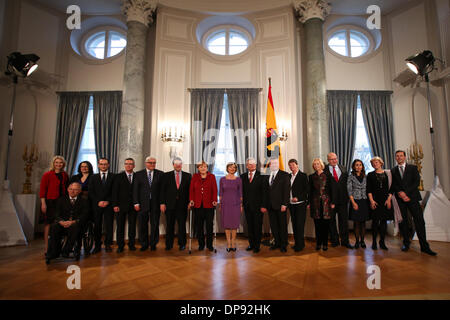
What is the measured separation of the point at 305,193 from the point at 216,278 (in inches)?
73.3

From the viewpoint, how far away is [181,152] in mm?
5051

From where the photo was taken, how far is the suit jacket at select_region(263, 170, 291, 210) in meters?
3.39

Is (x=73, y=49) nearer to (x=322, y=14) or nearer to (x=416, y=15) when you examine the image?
(x=322, y=14)

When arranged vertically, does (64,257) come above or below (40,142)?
below

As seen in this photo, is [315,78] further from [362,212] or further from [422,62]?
[362,212]

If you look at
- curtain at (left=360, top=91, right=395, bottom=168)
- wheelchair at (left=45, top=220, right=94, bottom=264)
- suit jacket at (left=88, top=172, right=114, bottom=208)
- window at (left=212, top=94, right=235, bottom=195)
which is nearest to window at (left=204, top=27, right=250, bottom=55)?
window at (left=212, top=94, right=235, bottom=195)

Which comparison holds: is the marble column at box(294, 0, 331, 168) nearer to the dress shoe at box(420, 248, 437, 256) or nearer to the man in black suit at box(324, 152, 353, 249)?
the man in black suit at box(324, 152, 353, 249)

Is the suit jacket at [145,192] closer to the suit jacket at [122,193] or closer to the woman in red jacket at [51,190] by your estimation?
the suit jacket at [122,193]

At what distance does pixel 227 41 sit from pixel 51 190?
16.3 ft

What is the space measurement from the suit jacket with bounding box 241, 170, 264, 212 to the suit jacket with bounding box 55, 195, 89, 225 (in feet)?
7.11
